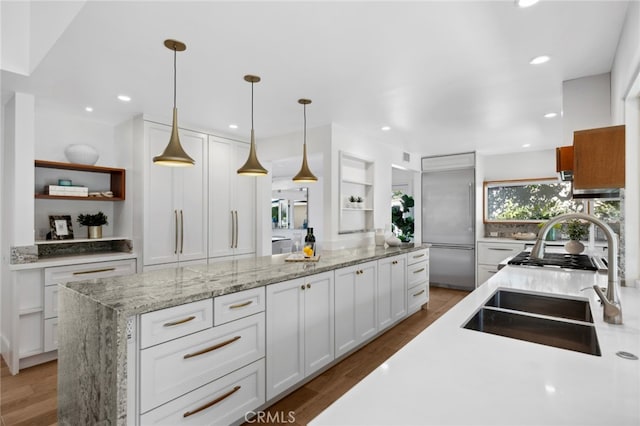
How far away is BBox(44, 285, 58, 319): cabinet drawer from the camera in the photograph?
2992 millimetres

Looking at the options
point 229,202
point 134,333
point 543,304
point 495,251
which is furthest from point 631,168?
point 229,202

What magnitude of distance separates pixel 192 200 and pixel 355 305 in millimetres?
2400

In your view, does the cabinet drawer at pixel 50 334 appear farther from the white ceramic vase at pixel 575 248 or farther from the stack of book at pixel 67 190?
the white ceramic vase at pixel 575 248

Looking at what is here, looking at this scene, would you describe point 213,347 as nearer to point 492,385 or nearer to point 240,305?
point 240,305

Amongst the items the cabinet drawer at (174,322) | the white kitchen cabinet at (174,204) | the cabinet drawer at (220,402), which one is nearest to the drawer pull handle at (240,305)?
the cabinet drawer at (174,322)

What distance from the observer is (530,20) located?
1.95 meters

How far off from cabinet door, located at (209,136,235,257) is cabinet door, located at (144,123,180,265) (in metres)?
0.49

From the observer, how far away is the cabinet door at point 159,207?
11.9 ft

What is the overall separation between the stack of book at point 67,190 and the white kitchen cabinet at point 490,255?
5842 millimetres

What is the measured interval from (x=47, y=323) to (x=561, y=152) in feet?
14.9

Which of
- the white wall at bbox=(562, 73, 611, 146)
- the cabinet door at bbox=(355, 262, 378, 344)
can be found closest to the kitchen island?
the cabinet door at bbox=(355, 262, 378, 344)

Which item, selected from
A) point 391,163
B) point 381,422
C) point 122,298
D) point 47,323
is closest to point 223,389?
point 122,298

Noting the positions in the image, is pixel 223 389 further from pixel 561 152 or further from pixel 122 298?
pixel 561 152

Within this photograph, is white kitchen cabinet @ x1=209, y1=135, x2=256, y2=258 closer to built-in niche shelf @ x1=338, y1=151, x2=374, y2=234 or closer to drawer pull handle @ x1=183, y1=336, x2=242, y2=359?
built-in niche shelf @ x1=338, y1=151, x2=374, y2=234
